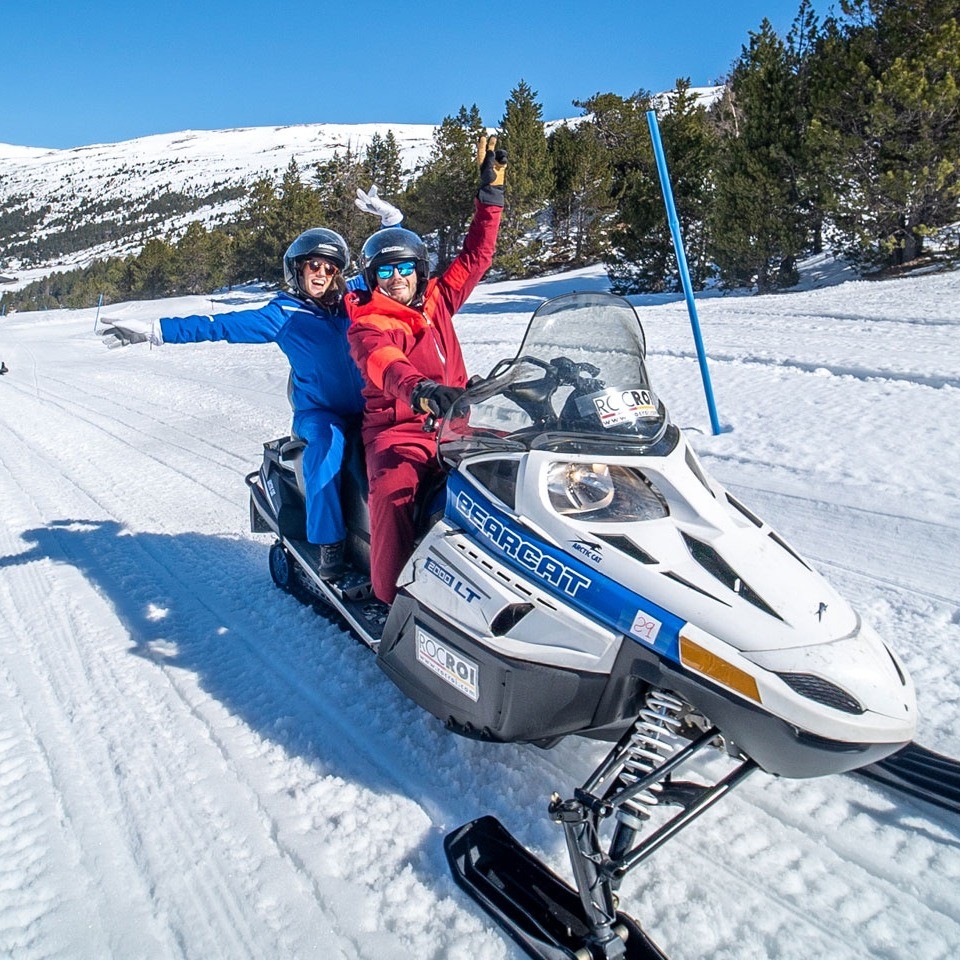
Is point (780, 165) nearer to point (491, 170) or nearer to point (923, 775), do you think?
point (491, 170)

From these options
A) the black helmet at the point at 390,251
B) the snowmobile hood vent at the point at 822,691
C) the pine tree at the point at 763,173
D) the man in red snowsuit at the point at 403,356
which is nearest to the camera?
the snowmobile hood vent at the point at 822,691

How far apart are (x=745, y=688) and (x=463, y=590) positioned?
867mm

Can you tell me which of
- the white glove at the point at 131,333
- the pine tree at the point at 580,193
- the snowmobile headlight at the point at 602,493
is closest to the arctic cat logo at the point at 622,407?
the snowmobile headlight at the point at 602,493

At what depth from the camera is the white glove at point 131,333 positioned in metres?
3.32

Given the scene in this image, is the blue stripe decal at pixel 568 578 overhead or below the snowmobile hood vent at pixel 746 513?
below

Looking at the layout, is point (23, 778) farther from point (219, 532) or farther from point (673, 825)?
point (219, 532)

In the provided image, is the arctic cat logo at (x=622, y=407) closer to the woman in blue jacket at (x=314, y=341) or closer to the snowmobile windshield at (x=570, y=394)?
the snowmobile windshield at (x=570, y=394)

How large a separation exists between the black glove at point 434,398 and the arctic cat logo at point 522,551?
0.94ft

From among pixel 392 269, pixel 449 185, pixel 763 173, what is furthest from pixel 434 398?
pixel 449 185

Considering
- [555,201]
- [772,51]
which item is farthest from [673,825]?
[555,201]

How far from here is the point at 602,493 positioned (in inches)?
83.0

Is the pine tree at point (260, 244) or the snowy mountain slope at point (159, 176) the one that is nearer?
the pine tree at point (260, 244)

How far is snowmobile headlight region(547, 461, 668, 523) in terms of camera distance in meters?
2.05

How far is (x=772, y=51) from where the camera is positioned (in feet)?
52.3
